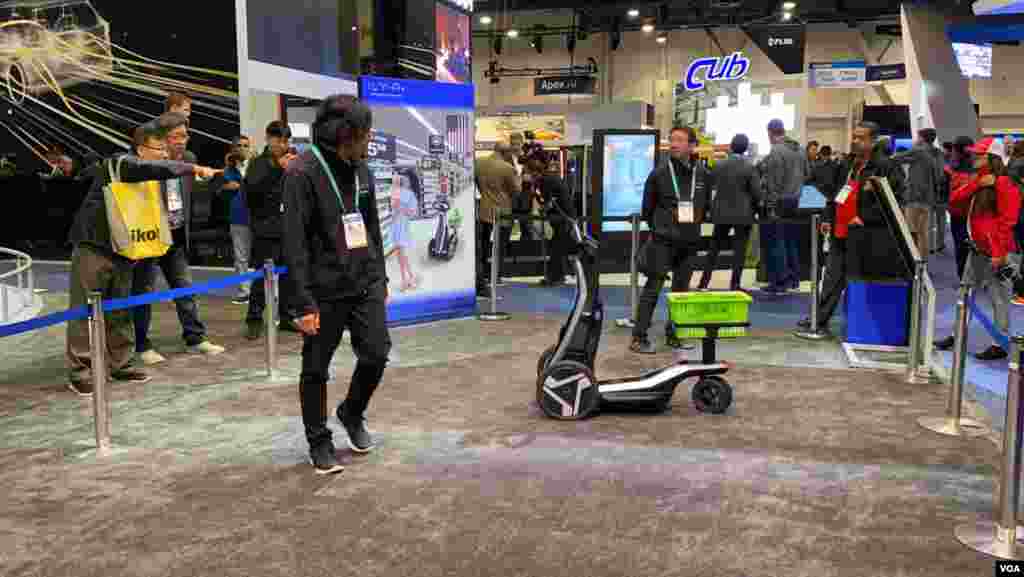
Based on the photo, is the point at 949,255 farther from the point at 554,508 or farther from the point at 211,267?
the point at 554,508

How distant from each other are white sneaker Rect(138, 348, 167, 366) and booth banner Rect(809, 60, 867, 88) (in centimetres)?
1918

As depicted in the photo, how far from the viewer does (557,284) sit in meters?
10.1

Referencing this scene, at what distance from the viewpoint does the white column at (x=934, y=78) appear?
1218cm

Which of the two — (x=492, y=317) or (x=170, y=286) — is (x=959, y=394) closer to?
(x=492, y=317)

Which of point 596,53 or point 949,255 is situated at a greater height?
point 596,53

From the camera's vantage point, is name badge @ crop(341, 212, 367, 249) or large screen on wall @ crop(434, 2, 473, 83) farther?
large screen on wall @ crop(434, 2, 473, 83)

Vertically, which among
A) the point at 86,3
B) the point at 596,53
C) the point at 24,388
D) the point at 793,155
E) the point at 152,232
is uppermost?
the point at 596,53

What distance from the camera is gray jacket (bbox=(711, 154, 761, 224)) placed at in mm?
8641

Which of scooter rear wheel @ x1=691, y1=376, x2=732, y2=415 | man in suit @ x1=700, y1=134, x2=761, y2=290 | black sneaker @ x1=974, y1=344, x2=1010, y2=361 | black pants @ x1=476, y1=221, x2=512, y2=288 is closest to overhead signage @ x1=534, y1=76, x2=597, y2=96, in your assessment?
black pants @ x1=476, y1=221, x2=512, y2=288

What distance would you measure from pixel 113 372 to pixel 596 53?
24.1 metres

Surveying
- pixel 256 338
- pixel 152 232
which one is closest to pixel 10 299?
pixel 256 338

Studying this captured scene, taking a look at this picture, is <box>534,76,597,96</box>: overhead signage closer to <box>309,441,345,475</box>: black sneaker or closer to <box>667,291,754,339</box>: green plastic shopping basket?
<box>667,291,754,339</box>: green plastic shopping basket

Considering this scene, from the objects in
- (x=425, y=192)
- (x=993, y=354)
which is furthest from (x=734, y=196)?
(x=425, y=192)

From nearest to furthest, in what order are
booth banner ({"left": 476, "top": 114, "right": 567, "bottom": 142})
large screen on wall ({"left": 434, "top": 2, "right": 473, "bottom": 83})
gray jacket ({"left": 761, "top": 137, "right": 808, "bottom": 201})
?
large screen on wall ({"left": 434, "top": 2, "right": 473, "bottom": 83}) → gray jacket ({"left": 761, "top": 137, "right": 808, "bottom": 201}) → booth banner ({"left": 476, "top": 114, "right": 567, "bottom": 142})
